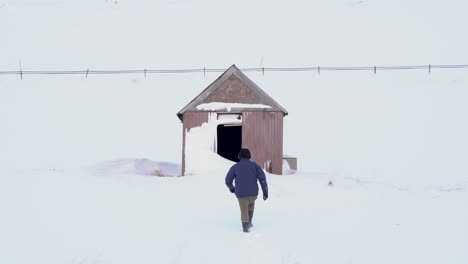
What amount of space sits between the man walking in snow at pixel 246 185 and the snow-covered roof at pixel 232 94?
10359 millimetres

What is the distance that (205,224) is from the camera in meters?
13.5

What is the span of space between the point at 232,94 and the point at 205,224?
1056 centimetres

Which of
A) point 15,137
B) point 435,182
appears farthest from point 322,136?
point 15,137

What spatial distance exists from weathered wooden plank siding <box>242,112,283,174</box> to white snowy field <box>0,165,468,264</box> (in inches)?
119

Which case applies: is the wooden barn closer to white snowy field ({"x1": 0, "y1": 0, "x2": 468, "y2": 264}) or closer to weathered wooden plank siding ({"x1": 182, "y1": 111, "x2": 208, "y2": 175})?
weathered wooden plank siding ({"x1": 182, "y1": 111, "x2": 208, "y2": 175})

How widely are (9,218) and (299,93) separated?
33.5m

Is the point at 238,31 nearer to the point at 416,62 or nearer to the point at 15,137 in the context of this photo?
the point at 416,62

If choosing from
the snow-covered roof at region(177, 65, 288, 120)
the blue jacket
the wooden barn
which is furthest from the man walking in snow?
the snow-covered roof at region(177, 65, 288, 120)

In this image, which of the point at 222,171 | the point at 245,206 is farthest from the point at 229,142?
the point at 245,206

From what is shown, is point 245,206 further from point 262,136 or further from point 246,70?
point 246,70

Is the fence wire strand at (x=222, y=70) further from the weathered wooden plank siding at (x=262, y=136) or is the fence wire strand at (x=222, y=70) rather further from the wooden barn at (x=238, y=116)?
the weathered wooden plank siding at (x=262, y=136)

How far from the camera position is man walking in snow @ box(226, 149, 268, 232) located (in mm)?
12797

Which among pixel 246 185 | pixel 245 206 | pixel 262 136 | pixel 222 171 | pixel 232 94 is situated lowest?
pixel 222 171

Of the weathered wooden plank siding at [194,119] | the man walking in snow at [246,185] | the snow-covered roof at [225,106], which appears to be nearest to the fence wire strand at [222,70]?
the snow-covered roof at [225,106]
